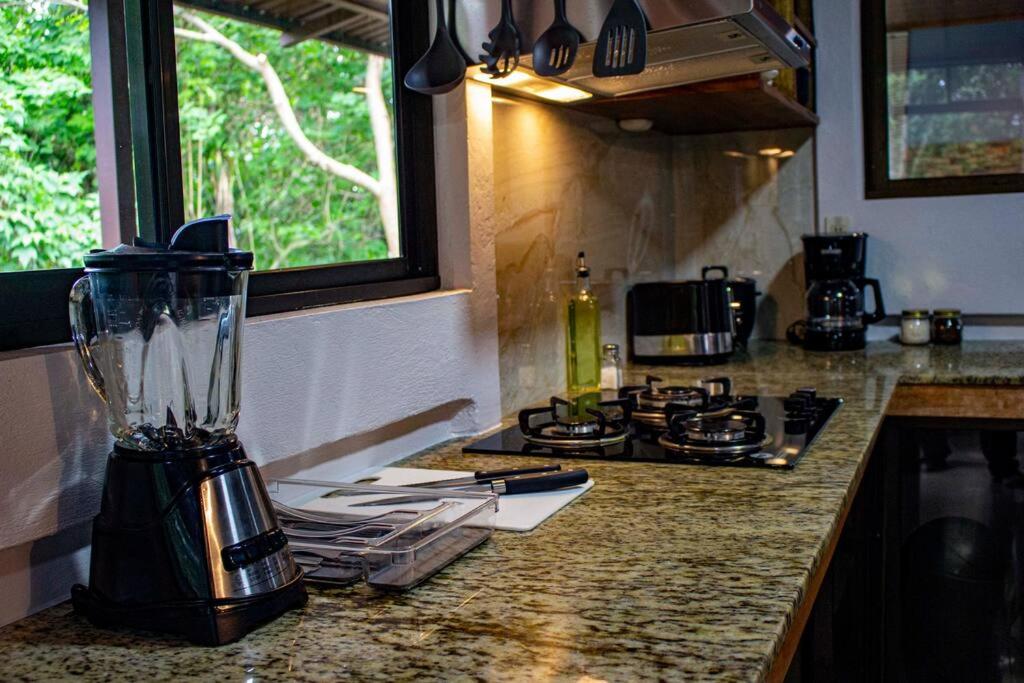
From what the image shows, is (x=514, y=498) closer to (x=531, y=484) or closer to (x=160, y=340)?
(x=531, y=484)

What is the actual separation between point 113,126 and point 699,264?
92.4 inches

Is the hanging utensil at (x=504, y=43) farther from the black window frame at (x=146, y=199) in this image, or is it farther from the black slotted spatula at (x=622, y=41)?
the black window frame at (x=146, y=199)

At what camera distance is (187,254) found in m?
0.93

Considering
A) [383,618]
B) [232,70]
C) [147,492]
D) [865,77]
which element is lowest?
[383,618]

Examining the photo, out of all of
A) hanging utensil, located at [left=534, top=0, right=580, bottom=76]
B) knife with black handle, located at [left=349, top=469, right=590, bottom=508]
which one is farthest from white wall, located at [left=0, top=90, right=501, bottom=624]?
hanging utensil, located at [left=534, top=0, right=580, bottom=76]

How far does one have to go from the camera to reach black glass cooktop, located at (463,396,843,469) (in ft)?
5.17

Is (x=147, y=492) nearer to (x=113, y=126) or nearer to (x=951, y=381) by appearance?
(x=113, y=126)

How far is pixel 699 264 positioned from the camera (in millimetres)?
3303

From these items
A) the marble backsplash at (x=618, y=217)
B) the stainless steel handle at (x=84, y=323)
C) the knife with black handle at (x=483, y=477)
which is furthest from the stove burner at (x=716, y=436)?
the stainless steel handle at (x=84, y=323)

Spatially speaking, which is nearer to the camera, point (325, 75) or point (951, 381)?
point (951, 381)

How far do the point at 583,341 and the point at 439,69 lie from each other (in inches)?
35.7

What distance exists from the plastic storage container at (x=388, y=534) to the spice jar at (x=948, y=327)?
217 cm

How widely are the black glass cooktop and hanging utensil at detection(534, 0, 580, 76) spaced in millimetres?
614

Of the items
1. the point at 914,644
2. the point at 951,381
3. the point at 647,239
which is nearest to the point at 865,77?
the point at 647,239
